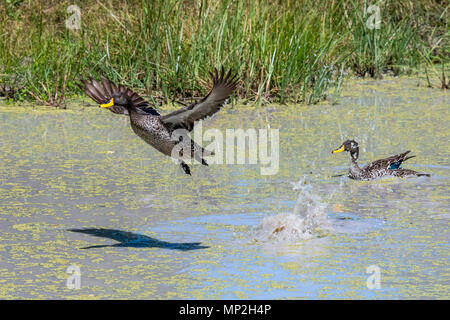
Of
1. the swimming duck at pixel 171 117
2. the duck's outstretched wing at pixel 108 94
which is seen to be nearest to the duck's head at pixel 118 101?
the swimming duck at pixel 171 117

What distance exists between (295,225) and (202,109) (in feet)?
2.40

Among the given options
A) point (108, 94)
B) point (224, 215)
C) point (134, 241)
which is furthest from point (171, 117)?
point (224, 215)

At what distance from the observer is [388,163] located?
5855mm

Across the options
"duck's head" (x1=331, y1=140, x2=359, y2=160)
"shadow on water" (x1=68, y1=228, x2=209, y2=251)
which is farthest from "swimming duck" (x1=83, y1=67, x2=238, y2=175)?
"duck's head" (x1=331, y1=140, x2=359, y2=160)

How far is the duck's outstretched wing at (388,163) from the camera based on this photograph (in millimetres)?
5840

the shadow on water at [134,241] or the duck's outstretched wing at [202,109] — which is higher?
the duck's outstretched wing at [202,109]

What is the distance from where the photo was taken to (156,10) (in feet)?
27.7

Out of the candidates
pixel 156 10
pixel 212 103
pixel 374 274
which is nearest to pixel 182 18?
pixel 156 10

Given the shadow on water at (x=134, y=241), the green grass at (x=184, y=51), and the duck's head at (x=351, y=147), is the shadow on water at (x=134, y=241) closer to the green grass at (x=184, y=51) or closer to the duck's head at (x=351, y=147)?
the duck's head at (x=351, y=147)

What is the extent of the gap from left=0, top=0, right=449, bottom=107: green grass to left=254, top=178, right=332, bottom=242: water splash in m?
3.34

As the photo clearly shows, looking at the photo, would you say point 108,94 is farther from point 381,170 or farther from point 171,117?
point 381,170

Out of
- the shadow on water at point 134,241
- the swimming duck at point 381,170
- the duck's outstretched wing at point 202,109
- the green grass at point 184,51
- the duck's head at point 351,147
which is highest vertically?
the green grass at point 184,51

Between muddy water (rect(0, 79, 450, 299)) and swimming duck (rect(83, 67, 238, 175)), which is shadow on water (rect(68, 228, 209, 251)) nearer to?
muddy water (rect(0, 79, 450, 299))
